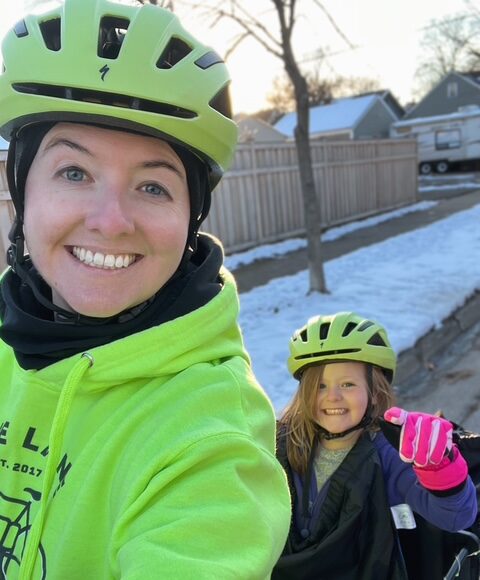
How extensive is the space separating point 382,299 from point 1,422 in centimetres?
626

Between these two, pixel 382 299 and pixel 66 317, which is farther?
pixel 382 299

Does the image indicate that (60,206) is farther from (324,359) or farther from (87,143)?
(324,359)

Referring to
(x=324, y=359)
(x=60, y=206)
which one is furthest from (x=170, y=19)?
(x=324, y=359)

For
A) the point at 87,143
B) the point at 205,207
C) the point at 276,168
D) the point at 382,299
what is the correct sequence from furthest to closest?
Result: the point at 276,168, the point at 382,299, the point at 205,207, the point at 87,143

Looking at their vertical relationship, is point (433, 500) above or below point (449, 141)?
below

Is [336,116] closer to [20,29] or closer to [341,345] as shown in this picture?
[341,345]

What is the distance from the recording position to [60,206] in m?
1.25

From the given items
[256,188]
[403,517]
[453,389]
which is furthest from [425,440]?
[256,188]

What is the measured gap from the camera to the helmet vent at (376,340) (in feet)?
8.62

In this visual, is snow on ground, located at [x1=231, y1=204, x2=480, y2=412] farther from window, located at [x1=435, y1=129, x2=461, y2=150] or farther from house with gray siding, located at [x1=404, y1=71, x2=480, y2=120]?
house with gray siding, located at [x1=404, y1=71, x2=480, y2=120]

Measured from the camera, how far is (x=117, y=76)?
1.28 meters

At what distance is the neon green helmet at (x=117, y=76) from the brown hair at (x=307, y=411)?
1363 mm

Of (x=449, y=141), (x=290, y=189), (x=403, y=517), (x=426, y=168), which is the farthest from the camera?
(x=426, y=168)

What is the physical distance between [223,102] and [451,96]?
45.1 meters
